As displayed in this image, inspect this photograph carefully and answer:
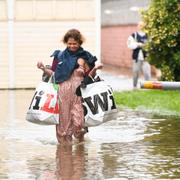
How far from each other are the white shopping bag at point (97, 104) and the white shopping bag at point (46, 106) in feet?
1.31

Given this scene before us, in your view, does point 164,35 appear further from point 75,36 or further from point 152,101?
point 75,36

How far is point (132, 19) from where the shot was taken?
36625 millimetres

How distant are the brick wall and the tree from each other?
13.3m

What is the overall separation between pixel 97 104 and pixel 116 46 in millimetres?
27500

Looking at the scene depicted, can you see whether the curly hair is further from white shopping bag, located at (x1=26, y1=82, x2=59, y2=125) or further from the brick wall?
the brick wall

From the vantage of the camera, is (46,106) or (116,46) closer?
(46,106)

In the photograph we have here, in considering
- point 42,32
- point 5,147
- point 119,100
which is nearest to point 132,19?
point 42,32

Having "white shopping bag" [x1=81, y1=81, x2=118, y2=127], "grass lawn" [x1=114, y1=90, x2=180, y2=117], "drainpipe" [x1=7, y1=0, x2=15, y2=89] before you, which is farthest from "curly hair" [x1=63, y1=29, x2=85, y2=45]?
"drainpipe" [x1=7, y1=0, x2=15, y2=89]

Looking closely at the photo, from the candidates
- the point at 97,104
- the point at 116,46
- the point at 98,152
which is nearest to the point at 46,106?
the point at 97,104

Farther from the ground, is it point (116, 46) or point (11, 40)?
point (11, 40)

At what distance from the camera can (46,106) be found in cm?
1243

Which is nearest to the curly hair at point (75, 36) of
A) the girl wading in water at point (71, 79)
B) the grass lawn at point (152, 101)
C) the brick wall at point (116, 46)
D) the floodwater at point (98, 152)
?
the girl wading in water at point (71, 79)

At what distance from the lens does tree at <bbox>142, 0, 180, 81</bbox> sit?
21.9 meters

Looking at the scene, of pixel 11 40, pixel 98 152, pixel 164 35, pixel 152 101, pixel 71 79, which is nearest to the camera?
pixel 98 152
